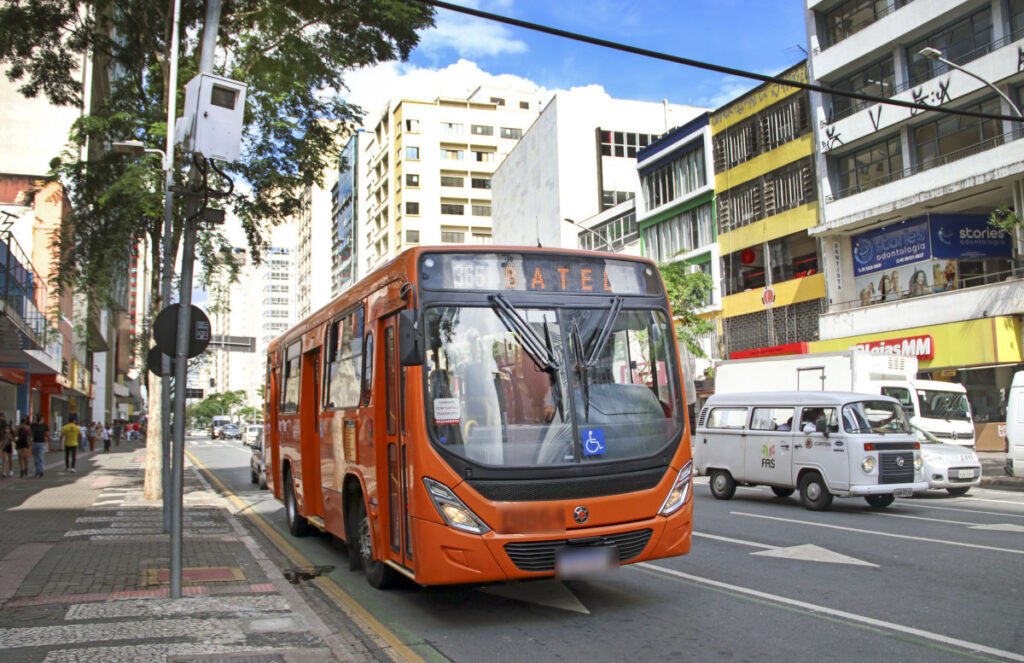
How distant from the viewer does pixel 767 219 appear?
3628 cm

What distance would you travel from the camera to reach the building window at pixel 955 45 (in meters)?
27.1

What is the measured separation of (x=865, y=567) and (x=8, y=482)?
22032mm

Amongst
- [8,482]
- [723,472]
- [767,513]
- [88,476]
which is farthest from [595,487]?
[88,476]

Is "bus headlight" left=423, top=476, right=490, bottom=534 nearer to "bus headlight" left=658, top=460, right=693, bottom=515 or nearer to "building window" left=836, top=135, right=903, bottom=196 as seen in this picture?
"bus headlight" left=658, top=460, right=693, bottom=515

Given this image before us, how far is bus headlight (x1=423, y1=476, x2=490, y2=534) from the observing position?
5.86 metres

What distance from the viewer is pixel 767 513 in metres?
13.1

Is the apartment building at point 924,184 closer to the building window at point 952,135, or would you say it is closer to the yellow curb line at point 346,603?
the building window at point 952,135

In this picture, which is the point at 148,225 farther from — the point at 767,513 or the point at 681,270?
the point at 681,270

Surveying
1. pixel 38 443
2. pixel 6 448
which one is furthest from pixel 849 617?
pixel 6 448

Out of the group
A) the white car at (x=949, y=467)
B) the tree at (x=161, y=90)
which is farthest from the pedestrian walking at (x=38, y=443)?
the white car at (x=949, y=467)

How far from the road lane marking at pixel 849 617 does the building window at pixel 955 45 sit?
2441cm

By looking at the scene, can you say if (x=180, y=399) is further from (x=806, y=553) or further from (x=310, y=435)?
(x=806, y=553)

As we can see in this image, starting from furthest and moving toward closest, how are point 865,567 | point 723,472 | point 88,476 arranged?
point 88,476
point 723,472
point 865,567

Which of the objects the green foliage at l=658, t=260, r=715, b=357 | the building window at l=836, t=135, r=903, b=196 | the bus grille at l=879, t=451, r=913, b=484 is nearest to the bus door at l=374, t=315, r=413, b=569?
the bus grille at l=879, t=451, r=913, b=484
